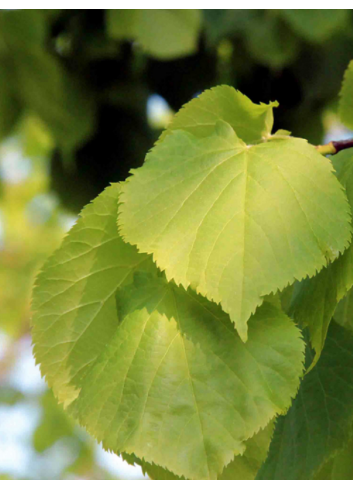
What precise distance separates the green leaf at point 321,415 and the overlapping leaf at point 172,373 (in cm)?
9

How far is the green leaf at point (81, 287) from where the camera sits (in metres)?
0.34

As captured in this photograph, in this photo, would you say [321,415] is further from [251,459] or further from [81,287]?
[81,287]

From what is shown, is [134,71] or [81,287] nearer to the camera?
[81,287]

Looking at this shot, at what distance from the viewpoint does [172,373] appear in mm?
302

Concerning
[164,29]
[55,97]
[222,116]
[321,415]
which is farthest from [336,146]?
[55,97]

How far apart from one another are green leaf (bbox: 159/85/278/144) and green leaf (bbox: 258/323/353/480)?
14 cm

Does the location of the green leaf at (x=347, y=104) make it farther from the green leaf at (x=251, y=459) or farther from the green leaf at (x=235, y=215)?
the green leaf at (x=251, y=459)

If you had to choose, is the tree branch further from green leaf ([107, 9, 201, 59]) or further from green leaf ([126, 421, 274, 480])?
green leaf ([107, 9, 201, 59])

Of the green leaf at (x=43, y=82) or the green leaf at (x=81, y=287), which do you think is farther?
the green leaf at (x=43, y=82)

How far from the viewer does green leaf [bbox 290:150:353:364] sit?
0.99ft

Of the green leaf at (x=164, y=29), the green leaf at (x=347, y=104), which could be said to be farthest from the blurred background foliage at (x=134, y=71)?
the green leaf at (x=347, y=104)

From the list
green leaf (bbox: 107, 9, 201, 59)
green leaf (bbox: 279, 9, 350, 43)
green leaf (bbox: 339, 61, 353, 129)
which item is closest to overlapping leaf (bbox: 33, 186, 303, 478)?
green leaf (bbox: 339, 61, 353, 129)

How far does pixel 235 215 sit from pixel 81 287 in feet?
0.35

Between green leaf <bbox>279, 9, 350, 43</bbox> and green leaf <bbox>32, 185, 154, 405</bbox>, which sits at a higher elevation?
green leaf <bbox>279, 9, 350, 43</bbox>
